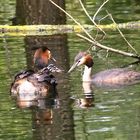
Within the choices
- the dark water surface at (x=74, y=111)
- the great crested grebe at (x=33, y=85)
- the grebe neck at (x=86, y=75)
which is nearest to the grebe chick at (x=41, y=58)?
the dark water surface at (x=74, y=111)

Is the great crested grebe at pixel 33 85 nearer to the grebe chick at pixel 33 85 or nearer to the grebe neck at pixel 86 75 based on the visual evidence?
the grebe chick at pixel 33 85

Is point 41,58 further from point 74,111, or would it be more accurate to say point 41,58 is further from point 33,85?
point 74,111

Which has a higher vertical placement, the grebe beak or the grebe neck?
the grebe beak

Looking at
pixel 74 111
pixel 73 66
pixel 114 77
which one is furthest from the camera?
pixel 73 66

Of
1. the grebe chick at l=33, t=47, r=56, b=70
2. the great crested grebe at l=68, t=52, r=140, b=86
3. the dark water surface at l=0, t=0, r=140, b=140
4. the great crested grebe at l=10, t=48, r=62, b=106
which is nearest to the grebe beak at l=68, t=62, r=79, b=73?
the dark water surface at l=0, t=0, r=140, b=140

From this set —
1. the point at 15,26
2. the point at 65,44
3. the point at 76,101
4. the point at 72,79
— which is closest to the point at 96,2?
the point at 15,26

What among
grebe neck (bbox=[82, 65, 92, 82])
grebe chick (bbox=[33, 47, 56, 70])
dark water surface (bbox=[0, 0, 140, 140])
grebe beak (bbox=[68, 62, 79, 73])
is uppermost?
grebe chick (bbox=[33, 47, 56, 70])

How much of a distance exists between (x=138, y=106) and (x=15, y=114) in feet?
5.32

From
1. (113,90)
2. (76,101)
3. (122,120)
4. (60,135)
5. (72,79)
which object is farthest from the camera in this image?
(72,79)

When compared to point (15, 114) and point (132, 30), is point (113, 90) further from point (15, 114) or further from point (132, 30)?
point (132, 30)

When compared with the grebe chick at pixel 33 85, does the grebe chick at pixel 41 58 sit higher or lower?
higher

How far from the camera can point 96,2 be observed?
24.8m

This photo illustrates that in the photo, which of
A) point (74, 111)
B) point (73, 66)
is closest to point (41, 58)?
point (73, 66)

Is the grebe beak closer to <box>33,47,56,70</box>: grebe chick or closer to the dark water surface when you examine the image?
the dark water surface
